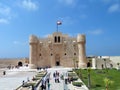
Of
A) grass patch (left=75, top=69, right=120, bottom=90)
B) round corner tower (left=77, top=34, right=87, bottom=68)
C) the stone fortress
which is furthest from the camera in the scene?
the stone fortress

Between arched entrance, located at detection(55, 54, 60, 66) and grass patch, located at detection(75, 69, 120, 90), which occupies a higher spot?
arched entrance, located at detection(55, 54, 60, 66)

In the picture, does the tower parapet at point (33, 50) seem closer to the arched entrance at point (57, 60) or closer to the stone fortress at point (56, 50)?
the stone fortress at point (56, 50)

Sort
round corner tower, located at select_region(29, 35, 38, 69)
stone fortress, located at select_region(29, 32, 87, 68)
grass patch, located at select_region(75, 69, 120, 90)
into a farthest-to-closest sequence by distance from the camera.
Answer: stone fortress, located at select_region(29, 32, 87, 68)
round corner tower, located at select_region(29, 35, 38, 69)
grass patch, located at select_region(75, 69, 120, 90)

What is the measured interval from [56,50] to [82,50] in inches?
231

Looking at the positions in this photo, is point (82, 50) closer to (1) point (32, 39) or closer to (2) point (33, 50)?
(2) point (33, 50)

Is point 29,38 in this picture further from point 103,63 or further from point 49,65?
point 103,63

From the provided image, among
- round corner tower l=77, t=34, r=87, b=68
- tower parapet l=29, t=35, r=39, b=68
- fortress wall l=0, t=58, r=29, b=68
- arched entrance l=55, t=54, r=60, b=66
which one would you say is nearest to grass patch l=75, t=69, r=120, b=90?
round corner tower l=77, t=34, r=87, b=68

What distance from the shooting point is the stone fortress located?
173ft

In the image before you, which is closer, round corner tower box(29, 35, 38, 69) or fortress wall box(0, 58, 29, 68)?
round corner tower box(29, 35, 38, 69)

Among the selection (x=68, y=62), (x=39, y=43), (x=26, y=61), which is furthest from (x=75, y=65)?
(x=26, y=61)

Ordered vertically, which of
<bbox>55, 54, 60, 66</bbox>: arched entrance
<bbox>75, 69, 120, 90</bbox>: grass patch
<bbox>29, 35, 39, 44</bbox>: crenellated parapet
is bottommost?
<bbox>75, 69, 120, 90</bbox>: grass patch

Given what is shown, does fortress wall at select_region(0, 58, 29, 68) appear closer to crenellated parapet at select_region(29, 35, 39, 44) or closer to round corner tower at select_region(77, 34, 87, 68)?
crenellated parapet at select_region(29, 35, 39, 44)

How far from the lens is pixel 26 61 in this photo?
63594mm

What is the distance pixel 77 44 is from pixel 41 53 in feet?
26.2
